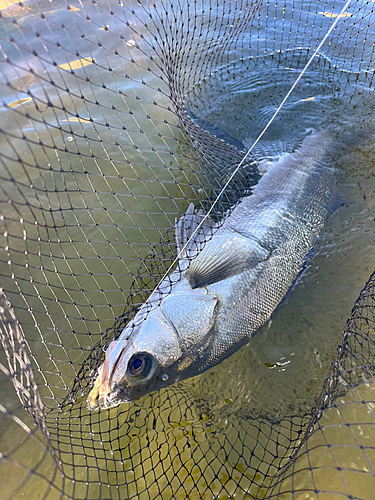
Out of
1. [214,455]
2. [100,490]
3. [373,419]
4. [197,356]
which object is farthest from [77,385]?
[373,419]

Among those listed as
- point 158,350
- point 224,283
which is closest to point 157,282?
point 224,283

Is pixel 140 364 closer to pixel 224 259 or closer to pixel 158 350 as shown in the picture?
pixel 158 350

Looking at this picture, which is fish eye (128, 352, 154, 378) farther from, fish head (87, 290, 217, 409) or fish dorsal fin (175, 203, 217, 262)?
fish dorsal fin (175, 203, 217, 262)

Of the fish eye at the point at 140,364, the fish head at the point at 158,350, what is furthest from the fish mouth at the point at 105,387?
the fish eye at the point at 140,364

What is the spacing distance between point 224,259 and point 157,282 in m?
0.73

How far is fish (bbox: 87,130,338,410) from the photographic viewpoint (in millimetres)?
2742

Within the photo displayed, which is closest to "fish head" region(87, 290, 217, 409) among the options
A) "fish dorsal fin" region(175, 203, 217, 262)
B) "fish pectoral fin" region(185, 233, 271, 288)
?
"fish pectoral fin" region(185, 233, 271, 288)

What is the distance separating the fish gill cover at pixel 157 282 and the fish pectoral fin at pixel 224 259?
374 mm

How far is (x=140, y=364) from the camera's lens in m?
2.71

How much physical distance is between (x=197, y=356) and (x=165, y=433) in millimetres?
720

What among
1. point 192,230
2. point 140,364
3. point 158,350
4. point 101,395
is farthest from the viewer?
point 192,230

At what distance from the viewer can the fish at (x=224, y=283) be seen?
9.00 ft

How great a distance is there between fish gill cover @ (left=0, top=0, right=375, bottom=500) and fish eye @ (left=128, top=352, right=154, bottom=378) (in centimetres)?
30

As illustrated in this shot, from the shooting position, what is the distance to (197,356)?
119 inches
